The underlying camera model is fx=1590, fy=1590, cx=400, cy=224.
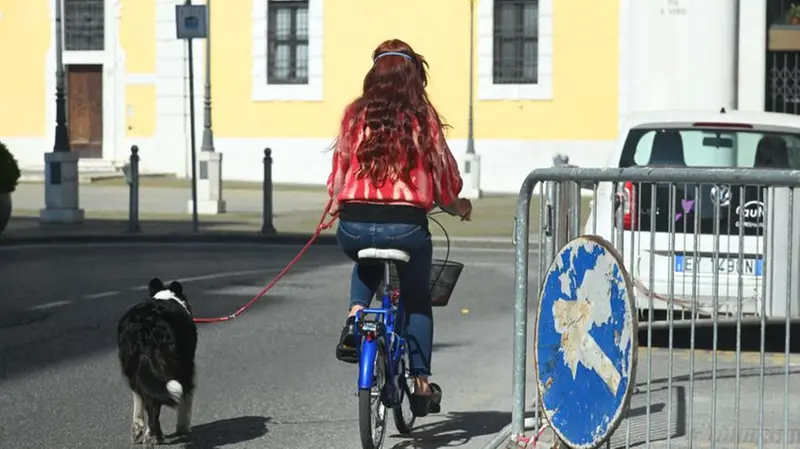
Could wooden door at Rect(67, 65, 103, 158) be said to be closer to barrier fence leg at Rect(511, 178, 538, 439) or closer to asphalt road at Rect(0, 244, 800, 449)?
asphalt road at Rect(0, 244, 800, 449)

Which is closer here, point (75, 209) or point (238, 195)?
point (75, 209)

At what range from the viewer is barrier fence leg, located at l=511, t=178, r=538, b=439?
22.6 ft

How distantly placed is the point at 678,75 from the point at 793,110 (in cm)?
529

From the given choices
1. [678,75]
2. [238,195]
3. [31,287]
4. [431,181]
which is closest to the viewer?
[431,181]

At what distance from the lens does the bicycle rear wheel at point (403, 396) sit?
23.6ft

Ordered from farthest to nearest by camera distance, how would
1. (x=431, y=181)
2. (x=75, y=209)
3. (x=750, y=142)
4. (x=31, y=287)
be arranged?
(x=75, y=209), (x=31, y=287), (x=750, y=142), (x=431, y=181)

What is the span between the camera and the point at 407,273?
6996 mm

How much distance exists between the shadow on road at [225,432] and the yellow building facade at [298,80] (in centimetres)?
2553

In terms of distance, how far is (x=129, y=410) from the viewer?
27.2 feet

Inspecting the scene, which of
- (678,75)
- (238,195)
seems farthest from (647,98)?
(238,195)

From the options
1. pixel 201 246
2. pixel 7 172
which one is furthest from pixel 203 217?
pixel 7 172

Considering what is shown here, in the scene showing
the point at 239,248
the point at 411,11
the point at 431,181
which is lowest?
the point at 239,248

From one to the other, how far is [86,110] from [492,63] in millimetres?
10004

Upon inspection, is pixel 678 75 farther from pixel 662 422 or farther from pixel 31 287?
pixel 662 422
